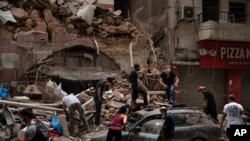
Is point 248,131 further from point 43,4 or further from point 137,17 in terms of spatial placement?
point 137,17

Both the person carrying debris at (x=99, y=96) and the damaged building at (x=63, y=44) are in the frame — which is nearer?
the person carrying debris at (x=99, y=96)

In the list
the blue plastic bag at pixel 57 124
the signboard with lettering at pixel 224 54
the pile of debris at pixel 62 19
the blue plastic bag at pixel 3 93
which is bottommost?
the blue plastic bag at pixel 57 124

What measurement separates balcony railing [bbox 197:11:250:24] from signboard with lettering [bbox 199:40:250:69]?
1266 mm

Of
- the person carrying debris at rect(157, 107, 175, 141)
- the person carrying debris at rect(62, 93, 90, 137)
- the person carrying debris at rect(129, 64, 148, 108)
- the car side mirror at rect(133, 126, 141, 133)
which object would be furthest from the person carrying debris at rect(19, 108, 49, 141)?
the person carrying debris at rect(129, 64, 148, 108)

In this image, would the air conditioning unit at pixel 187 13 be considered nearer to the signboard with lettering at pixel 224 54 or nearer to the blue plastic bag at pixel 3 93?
the signboard with lettering at pixel 224 54

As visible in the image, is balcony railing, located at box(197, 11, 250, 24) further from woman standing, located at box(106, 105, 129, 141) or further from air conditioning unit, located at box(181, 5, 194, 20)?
woman standing, located at box(106, 105, 129, 141)

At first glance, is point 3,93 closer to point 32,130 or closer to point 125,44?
point 125,44

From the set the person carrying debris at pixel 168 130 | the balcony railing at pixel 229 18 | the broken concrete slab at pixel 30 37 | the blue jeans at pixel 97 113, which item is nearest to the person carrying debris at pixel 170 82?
the blue jeans at pixel 97 113

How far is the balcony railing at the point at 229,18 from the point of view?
21256 millimetres

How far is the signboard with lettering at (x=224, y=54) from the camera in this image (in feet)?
→ 68.1

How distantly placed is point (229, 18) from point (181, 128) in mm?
12861

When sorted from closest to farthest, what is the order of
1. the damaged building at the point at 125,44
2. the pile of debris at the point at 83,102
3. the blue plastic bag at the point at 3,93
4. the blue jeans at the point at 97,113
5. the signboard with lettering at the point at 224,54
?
1. the blue jeans at the point at 97,113
2. the pile of debris at the point at 83,102
3. the blue plastic bag at the point at 3,93
4. the damaged building at the point at 125,44
5. the signboard with lettering at the point at 224,54

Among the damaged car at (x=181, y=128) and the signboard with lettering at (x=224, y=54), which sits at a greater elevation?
the signboard with lettering at (x=224, y=54)

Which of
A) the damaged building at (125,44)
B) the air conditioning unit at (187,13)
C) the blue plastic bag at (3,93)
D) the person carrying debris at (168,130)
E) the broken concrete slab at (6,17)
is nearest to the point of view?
the person carrying debris at (168,130)
